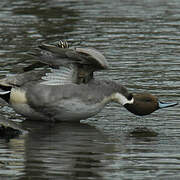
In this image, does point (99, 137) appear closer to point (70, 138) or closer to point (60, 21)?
point (70, 138)

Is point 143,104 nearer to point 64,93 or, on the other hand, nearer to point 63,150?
point 64,93

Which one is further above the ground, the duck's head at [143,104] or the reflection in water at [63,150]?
the duck's head at [143,104]

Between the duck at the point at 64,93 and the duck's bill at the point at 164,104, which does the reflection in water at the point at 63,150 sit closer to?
the duck at the point at 64,93

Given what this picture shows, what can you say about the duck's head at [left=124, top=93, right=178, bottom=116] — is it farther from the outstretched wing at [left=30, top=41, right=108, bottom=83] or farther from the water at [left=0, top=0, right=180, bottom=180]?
the outstretched wing at [left=30, top=41, right=108, bottom=83]

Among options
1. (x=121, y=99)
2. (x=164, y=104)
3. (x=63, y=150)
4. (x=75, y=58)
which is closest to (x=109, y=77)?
(x=121, y=99)

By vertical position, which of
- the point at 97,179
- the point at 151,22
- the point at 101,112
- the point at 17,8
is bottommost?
the point at 97,179

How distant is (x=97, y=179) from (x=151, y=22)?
9.16 m

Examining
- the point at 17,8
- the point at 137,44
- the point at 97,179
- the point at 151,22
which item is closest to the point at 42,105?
the point at 97,179

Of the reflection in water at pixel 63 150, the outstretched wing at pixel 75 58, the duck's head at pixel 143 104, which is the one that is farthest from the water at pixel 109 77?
the outstretched wing at pixel 75 58

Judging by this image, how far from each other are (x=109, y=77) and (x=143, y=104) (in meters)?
1.93

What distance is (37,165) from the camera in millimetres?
6926

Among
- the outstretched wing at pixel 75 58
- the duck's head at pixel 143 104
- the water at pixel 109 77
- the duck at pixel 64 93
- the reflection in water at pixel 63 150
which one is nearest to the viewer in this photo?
the reflection in water at pixel 63 150

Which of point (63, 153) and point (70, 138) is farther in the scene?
point (70, 138)

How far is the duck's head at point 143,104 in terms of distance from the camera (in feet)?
29.5
